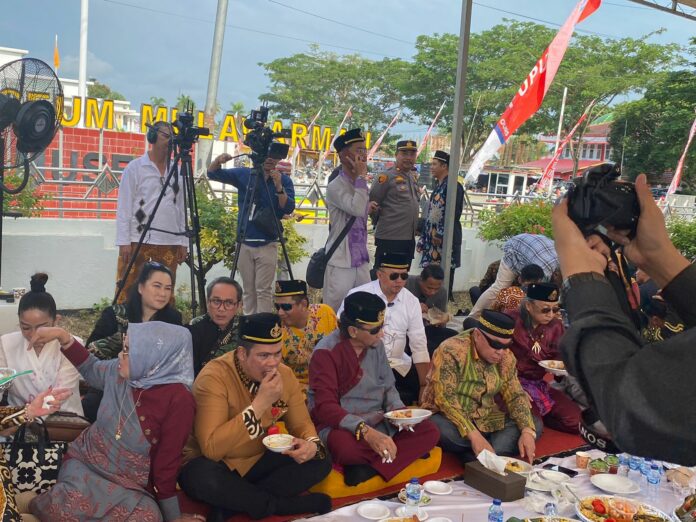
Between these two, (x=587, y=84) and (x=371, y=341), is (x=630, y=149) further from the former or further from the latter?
(x=371, y=341)

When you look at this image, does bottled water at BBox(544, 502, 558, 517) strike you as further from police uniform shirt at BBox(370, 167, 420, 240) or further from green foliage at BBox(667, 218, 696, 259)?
green foliage at BBox(667, 218, 696, 259)

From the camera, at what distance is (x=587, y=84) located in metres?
22.4

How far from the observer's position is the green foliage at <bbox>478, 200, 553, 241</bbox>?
7480 millimetres

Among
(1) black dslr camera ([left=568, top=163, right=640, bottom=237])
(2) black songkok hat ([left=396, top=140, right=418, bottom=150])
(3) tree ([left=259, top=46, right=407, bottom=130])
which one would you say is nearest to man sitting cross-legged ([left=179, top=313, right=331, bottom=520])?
(1) black dslr camera ([left=568, top=163, right=640, bottom=237])

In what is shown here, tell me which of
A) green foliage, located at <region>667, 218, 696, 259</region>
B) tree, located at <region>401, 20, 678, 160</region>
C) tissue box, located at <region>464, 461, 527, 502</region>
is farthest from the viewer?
tree, located at <region>401, 20, 678, 160</region>

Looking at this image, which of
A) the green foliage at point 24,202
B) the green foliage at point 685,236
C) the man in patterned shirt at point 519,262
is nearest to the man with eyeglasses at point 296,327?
the man in patterned shirt at point 519,262

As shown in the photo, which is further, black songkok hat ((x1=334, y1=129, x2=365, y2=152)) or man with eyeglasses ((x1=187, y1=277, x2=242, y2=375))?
black songkok hat ((x1=334, y1=129, x2=365, y2=152))

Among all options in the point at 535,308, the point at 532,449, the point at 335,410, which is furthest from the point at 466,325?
the point at 335,410

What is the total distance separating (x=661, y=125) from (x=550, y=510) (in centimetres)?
2052

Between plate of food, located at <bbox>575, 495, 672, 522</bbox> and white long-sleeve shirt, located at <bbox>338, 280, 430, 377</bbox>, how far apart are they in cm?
156

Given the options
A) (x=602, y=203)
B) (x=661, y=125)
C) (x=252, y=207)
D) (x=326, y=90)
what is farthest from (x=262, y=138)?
(x=326, y=90)

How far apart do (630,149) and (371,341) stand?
2138 centimetres

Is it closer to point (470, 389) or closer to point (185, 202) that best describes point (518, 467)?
point (470, 389)

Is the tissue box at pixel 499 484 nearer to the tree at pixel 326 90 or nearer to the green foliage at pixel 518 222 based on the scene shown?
the green foliage at pixel 518 222
